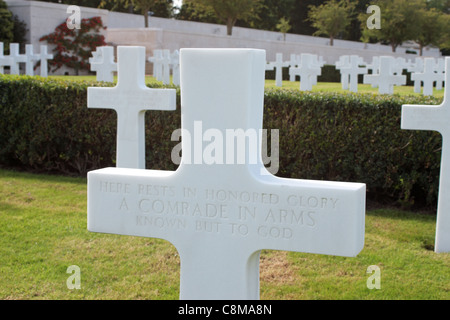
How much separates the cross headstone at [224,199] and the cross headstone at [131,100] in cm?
262

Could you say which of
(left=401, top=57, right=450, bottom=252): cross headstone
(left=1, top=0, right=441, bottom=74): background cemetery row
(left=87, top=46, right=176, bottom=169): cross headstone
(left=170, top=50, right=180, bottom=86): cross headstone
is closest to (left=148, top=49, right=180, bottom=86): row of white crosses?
(left=170, top=50, right=180, bottom=86): cross headstone

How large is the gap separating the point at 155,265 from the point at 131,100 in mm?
1689

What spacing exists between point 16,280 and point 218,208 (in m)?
2.16

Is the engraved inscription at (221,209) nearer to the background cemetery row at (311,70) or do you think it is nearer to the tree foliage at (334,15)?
the background cemetery row at (311,70)

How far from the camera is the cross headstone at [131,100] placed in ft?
17.3

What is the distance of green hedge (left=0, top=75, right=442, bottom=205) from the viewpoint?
20.4ft

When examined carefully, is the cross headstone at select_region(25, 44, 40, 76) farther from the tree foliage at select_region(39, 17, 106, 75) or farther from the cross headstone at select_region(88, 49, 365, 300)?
the cross headstone at select_region(88, 49, 365, 300)

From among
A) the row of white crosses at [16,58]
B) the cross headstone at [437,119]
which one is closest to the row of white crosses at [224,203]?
the cross headstone at [437,119]

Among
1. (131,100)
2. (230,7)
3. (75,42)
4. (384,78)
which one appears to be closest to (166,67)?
(75,42)

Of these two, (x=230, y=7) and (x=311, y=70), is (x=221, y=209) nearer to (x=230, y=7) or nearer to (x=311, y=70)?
(x=311, y=70)

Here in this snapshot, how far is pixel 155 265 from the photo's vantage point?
4422mm

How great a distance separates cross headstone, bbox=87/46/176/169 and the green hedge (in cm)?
169

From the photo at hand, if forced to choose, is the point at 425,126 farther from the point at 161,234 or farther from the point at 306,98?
the point at 161,234

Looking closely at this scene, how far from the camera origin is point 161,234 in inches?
105
